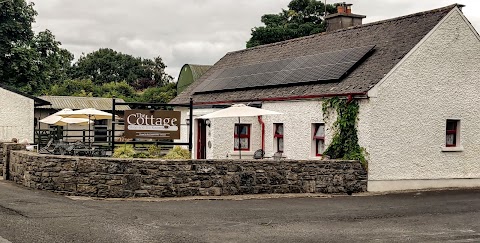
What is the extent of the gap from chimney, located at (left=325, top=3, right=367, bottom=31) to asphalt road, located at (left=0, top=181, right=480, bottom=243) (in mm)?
13981

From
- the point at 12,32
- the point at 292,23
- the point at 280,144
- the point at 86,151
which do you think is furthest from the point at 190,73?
the point at 86,151

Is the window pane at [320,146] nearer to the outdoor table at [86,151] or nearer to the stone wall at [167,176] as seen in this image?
the stone wall at [167,176]

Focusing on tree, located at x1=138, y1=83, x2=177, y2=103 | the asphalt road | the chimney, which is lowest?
the asphalt road

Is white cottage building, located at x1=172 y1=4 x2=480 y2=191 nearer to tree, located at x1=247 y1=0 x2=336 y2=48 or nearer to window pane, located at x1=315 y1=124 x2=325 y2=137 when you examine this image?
window pane, located at x1=315 y1=124 x2=325 y2=137

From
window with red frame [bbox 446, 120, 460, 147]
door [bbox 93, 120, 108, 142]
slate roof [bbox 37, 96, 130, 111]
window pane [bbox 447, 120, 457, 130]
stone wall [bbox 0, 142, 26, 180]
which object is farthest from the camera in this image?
slate roof [bbox 37, 96, 130, 111]

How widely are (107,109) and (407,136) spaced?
3665cm

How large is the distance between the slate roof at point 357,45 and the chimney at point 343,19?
5.98ft

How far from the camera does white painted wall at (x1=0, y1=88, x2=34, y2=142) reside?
2912 centimetres

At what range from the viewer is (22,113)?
2959 cm

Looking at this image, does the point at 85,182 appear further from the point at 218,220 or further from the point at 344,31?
the point at 344,31

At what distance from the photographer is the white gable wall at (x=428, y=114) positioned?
18.6 m

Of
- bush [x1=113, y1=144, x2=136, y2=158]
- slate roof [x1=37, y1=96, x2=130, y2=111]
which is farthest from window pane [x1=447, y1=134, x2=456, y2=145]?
slate roof [x1=37, y1=96, x2=130, y2=111]

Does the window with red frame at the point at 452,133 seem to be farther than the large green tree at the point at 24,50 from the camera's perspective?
No

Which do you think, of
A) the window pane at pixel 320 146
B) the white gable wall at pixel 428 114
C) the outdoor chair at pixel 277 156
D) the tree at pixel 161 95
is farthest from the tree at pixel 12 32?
the white gable wall at pixel 428 114
